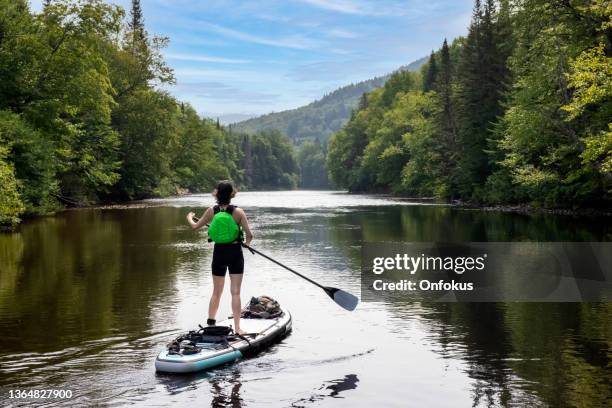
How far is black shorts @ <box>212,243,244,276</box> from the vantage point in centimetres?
1081

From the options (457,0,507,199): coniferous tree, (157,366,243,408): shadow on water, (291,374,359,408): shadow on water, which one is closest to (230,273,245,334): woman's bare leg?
(157,366,243,408): shadow on water

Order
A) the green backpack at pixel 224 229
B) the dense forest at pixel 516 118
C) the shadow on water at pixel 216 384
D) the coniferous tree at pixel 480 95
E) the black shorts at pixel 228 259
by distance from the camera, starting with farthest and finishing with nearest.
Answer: the coniferous tree at pixel 480 95, the dense forest at pixel 516 118, the black shorts at pixel 228 259, the green backpack at pixel 224 229, the shadow on water at pixel 216 384

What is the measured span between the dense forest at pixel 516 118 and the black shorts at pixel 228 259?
19.0 metres

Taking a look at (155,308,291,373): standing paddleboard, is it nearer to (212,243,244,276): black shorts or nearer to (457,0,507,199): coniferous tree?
(212,243,244,276): black shorts

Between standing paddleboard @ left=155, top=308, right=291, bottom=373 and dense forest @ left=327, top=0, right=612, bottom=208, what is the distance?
18.5m

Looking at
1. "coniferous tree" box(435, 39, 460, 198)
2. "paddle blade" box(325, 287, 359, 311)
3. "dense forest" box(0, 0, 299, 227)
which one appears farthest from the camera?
"coniferous tree" box(435, 39, 460, 198)

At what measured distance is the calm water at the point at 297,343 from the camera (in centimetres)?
884

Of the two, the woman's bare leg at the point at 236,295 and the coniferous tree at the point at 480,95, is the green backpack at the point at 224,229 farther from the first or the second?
the coniferous tree at the point at 480,95

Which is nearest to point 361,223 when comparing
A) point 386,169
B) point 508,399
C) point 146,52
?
point 508,399

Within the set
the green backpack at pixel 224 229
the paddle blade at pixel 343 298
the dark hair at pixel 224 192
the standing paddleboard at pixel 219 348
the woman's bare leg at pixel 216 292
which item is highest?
the dark hair at pixel 224 192

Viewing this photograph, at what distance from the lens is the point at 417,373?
387 inches

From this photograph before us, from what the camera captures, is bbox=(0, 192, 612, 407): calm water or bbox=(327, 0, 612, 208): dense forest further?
bbox=(327, 0, 612, 208): dense forest

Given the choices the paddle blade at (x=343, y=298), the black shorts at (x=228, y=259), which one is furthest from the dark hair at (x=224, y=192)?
the paddle blade at (x=343, y=298)

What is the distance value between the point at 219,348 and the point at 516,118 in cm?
3175
